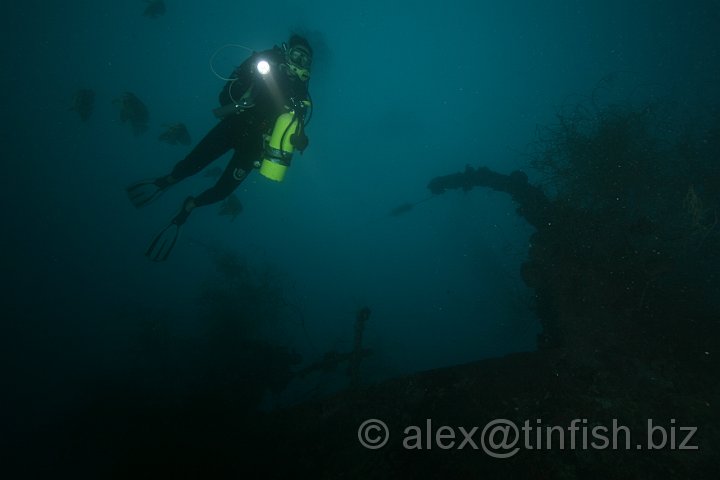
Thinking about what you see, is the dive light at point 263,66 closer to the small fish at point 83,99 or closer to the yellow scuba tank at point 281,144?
the yellow scuba tank at point 281,144

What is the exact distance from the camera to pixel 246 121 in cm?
623

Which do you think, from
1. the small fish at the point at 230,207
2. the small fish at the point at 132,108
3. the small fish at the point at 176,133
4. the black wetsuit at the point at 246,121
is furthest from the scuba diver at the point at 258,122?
the small fish at the point at 132,108

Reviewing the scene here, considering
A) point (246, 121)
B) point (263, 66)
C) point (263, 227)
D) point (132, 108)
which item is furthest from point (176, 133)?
point (263, 227)

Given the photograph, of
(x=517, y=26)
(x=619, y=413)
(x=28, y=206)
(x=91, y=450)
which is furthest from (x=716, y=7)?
(x=28, y=206)

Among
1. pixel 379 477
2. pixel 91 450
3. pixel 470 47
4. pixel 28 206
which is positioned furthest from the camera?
pixel 470 47

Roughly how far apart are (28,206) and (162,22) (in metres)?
33.3

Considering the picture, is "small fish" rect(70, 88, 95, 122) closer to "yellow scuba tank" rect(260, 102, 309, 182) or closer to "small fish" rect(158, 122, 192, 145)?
"small fish" rect(158, 122, 192, 145)

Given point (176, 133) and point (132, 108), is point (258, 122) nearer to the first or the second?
point (176, 133)

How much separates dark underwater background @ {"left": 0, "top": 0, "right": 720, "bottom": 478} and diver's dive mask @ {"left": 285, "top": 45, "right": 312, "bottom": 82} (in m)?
3.49

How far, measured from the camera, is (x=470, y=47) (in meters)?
72.6

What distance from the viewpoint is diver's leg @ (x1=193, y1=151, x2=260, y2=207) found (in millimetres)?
6496

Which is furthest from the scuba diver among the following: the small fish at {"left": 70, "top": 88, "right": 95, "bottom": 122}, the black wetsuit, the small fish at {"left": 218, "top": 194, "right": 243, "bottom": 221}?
the small fish at {"left": 70, "top": 88, "right": 95, "bottom": 122}

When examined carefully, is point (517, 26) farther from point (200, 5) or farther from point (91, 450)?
point (91, 450)

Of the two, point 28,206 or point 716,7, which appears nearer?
point 716,7
